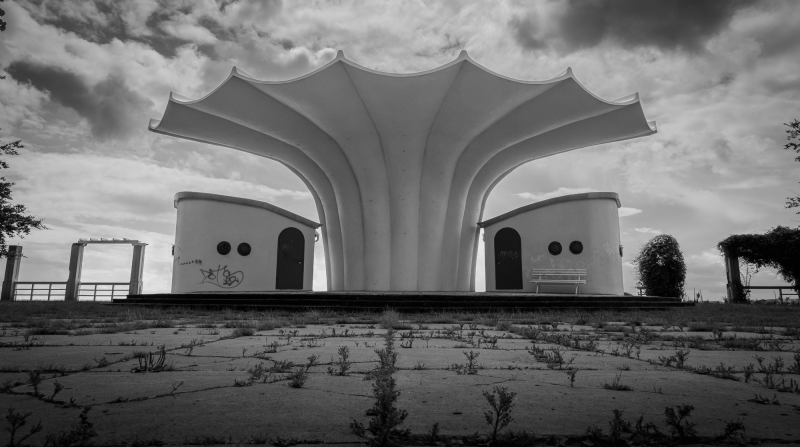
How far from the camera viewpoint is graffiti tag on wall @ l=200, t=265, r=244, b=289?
1906 centimetres

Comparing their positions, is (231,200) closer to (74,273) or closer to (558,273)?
(74,273)

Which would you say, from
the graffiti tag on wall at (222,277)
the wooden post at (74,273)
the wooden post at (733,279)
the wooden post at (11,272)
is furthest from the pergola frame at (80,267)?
the wooden post at (733,279)

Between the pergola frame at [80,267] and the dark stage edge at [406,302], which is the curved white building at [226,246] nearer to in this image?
the dark stage edge at [406,302]

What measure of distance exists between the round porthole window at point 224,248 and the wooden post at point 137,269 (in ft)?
24.2

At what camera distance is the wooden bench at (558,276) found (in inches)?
741

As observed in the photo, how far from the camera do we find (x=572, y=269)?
19.3 metres

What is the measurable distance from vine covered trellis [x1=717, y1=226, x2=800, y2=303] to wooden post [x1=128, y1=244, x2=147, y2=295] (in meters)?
28.2

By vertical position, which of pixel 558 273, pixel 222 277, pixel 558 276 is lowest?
pixel 222 277

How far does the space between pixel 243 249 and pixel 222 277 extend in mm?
1309

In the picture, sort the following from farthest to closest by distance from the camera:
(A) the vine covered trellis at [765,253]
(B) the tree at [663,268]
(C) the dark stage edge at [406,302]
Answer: (A) the vine covered trellis at [765,253]
(B) the tree at [663,268]
(C) the dark stage edge at [406,302]

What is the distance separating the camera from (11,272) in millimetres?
24469

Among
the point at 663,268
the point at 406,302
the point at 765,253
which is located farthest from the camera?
the point at 765,253

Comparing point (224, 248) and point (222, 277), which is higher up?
point (224, 248)

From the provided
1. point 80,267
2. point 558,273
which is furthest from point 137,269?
point 558,273
